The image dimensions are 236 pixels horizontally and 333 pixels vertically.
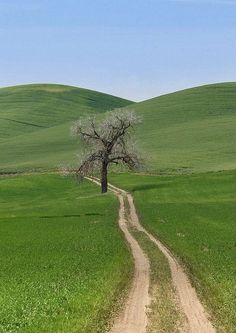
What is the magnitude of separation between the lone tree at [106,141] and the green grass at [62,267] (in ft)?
39.0

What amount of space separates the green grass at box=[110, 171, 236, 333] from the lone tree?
562cm

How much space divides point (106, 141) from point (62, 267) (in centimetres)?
5267

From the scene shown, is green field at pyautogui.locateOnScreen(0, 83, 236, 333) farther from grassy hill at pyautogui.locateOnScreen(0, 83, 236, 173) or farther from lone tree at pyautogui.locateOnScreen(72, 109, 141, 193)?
lone tree at pyautogui.locateOnScreen(72, 109, 141, 193)

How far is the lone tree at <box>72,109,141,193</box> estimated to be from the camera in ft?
277

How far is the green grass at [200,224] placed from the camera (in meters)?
26.0

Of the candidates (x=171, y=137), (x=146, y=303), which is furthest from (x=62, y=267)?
(x=171, y=137)

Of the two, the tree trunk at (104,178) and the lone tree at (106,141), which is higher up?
the lone tree at (106,141)

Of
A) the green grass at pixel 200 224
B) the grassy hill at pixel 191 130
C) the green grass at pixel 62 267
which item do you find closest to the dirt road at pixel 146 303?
the green grass at pixel 200 224

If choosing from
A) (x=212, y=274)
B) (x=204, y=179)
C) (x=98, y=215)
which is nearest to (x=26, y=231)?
(x=98, y=215)

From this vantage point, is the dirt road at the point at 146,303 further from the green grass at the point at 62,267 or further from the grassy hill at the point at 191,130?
the grassy hill at the point at 191,130

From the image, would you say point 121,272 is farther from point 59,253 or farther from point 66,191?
point 66,191

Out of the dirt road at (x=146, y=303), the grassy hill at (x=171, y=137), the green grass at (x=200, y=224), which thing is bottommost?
the green grass at (x=200, y=224)

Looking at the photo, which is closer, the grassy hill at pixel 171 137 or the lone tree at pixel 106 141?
the lone tree at pixel 106 141

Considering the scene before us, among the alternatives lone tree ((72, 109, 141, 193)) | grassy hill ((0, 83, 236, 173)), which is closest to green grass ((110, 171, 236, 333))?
lone tree ((72, 109, 141, 193))
